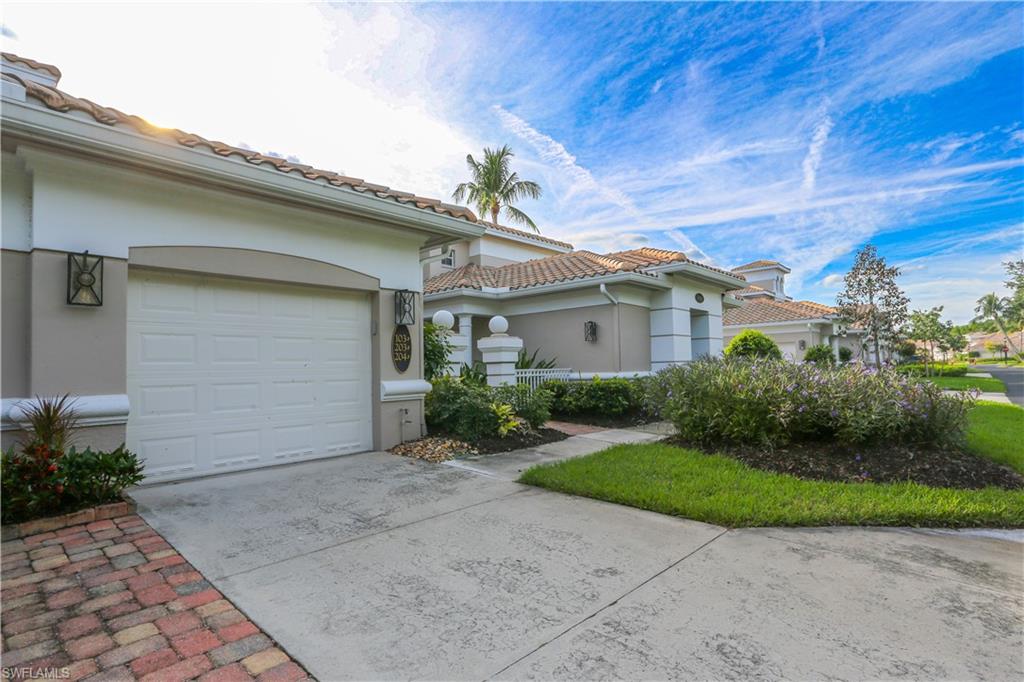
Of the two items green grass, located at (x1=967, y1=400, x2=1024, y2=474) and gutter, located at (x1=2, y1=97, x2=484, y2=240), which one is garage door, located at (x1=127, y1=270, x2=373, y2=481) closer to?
gutter, located at (x1=2, y1=97, x2=484, y2=240)

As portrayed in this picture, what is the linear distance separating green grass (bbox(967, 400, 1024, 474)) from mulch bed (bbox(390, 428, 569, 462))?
543 centimetres

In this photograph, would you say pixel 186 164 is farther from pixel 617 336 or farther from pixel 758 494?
pixel 617 336

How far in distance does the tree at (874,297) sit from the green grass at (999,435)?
1.93m

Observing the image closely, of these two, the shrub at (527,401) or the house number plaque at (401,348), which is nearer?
the house number plaque at (401,348)

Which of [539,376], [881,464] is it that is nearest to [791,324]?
[539,376]

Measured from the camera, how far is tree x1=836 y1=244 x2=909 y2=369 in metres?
9.50

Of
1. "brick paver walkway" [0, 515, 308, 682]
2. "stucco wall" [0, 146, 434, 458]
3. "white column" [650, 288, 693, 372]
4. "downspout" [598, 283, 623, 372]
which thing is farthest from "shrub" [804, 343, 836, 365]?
"brick paver walkway" [0, 515, 308, 682]

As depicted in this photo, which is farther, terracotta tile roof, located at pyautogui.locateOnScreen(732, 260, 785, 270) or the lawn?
terracotta tile roof, located at pyautogui.locateOnScreen(732, 260, 785, 270)

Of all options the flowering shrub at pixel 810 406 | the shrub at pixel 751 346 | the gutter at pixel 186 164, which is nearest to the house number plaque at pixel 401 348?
the gutter at pixel 186 164

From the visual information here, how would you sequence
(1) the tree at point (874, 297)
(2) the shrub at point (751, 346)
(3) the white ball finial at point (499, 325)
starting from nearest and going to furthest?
(3) the white ball finial at point (499, 325), (1) the tree at point (874, 297), (2) the shrub at point (751, 346)

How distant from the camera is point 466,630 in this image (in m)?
2.34

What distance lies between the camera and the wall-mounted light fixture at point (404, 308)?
686 centimetres

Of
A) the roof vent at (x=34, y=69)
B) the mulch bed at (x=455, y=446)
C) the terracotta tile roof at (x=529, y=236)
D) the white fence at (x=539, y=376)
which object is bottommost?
the mulch bed at (x=455, y=446)

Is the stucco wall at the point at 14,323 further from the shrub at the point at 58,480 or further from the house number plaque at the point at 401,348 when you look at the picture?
the house number plaque at the point at 401,348
